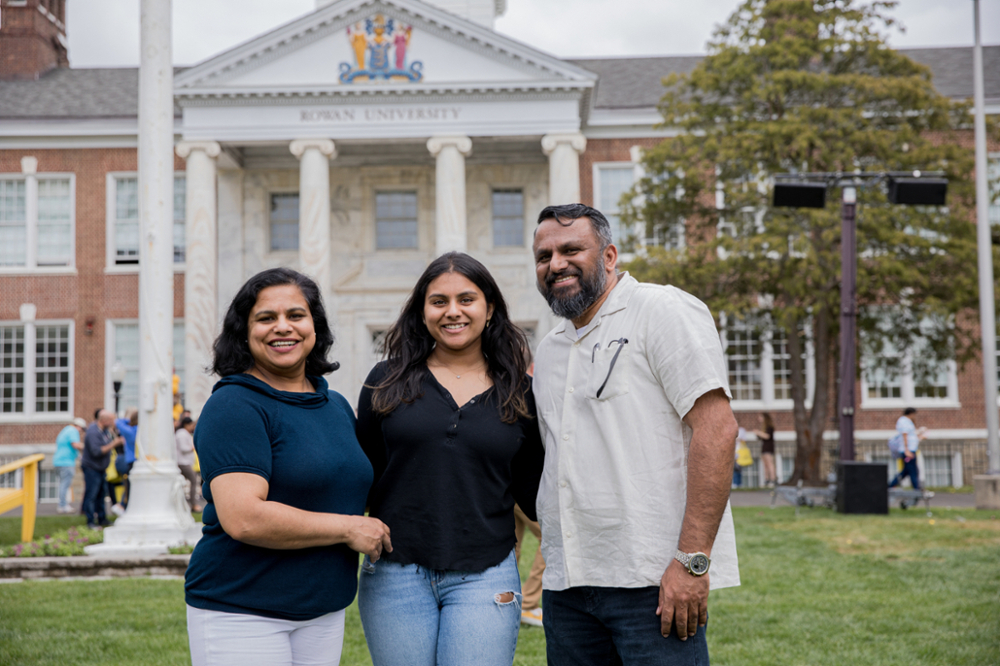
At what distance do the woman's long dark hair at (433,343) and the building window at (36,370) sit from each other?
28.4m

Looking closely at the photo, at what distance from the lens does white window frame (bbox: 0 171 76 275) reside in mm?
29000

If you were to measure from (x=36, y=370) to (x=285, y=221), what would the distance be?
911 cm

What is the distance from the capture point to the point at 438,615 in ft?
9.61

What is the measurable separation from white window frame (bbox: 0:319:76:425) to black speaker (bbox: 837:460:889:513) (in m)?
23.4

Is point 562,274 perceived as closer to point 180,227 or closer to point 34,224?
point 180,227

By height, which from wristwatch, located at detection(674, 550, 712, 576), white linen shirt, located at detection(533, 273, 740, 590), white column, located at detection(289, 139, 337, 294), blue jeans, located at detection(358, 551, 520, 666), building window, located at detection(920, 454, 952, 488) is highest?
white column, located at detection(289, 139, 337, 294)

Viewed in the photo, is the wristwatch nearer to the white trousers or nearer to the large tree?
the white trousers

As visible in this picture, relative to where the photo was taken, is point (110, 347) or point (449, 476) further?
point (110, 347)

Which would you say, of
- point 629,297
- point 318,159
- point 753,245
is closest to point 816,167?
point 753,245

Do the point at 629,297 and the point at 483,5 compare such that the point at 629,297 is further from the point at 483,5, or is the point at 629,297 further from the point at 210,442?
the point at 483,5

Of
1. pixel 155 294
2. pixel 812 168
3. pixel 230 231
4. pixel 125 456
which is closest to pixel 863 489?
pixel 812 168

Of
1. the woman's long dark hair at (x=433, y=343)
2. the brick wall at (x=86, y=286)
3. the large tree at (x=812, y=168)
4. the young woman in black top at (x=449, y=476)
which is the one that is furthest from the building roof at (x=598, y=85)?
the young woman in black top at (x=449, y=476)

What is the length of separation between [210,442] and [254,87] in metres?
25.2

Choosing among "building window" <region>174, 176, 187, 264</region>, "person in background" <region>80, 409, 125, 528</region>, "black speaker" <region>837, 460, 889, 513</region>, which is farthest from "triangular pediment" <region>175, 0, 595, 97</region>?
"black speaker" <region>837, 460, 889, 513</region>
